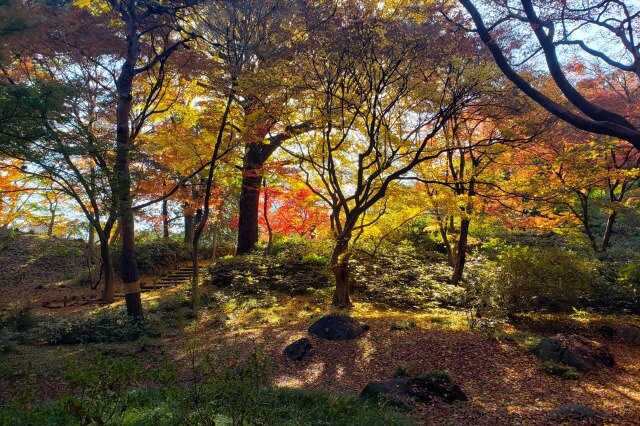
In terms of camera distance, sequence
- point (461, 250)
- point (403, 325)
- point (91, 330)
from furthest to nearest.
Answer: point (461, 250)
point (91, 330)
point (403, 325)

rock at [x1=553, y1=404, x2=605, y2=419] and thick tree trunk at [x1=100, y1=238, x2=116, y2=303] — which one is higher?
thick tree trunk at [x1=100, y1=238, x2=116, y2=303]

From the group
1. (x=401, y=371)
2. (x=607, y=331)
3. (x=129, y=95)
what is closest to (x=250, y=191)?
(x=129, y=95)

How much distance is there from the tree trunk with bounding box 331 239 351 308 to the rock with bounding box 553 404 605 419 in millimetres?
5776

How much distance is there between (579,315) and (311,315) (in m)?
6.10

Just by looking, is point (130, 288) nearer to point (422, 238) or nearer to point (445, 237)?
point (445, 237)

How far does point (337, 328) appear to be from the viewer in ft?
26.2

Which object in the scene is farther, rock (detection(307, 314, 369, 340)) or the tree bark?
the tree bark

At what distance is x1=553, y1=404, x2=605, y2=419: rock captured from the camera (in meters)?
4.51

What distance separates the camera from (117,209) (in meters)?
8.03

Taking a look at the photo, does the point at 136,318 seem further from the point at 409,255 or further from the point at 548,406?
the point at 409,255

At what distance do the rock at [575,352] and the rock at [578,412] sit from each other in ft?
5.20

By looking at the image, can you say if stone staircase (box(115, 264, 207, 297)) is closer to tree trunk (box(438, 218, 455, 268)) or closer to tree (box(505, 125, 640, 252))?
tree trunk (box(438, 218, 455, 268))

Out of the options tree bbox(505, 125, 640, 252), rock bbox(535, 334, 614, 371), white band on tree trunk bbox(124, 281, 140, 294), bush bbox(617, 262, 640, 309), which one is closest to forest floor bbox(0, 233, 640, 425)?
rock bbox(535, 334, 614, 371)

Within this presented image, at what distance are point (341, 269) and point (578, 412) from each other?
6309mm
